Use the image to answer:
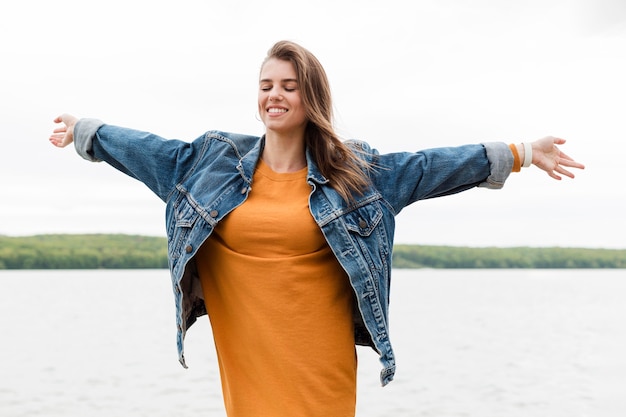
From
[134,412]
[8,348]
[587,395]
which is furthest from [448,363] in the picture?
[8,348]

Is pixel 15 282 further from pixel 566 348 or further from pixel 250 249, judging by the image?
pixel 250 249

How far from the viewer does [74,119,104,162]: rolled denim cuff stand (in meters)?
3.44

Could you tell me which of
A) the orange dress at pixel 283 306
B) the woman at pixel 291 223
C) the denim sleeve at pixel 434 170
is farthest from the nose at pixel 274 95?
the denim sleeve at pixel 434 170

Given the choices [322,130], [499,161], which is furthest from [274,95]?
[499,161]

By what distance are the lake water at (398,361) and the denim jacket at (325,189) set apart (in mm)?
7728

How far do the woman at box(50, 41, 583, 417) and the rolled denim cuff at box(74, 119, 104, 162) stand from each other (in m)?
0.01

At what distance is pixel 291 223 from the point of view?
3.10 metres

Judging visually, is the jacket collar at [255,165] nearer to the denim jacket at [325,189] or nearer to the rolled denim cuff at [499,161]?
the denim jacket at [325,189]

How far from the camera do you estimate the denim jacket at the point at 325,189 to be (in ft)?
10.4

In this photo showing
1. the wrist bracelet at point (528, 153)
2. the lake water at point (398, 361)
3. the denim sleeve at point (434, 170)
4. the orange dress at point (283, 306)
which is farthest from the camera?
the lake water at point (398, 361)

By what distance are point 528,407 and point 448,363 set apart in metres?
3.59

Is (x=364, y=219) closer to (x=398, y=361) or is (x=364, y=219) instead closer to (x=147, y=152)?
(x=147, y=152)

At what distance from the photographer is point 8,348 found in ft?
55.1

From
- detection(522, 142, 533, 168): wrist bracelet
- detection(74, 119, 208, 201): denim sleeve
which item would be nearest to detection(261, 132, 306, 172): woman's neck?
detection(74, 119, 208, 201): denim sleeve
